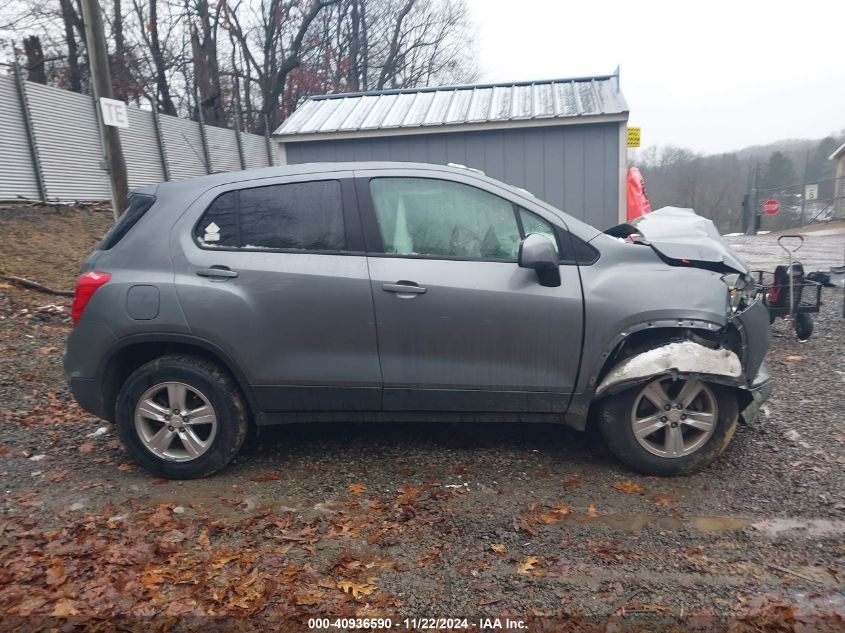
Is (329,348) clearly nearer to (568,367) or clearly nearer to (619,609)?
(568,367)

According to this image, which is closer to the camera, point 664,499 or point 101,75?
point 664,499

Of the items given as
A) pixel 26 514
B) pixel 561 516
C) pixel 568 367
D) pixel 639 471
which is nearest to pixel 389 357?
pixel 568 367

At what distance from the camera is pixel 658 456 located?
378cm

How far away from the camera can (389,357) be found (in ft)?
12.5

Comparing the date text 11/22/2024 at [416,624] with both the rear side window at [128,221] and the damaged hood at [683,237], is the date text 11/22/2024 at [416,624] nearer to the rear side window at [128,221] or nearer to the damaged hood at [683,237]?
the damaged hood at [683,237]

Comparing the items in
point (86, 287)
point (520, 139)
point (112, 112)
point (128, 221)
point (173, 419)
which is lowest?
point (173, 419)

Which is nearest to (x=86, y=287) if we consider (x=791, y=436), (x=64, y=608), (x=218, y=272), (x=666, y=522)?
(x=218, y=272)

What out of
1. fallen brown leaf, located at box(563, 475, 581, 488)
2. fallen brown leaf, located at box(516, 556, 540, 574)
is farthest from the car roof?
fallen brown leaf, located at box(516, 556, 540, 574)

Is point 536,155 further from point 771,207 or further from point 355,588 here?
point 771,207

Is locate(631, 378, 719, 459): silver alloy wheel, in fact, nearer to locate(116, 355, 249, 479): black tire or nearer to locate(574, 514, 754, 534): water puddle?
locate(574, 514, 754, 534): water puddle

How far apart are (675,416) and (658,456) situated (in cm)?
25

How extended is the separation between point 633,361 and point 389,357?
1.40 meters

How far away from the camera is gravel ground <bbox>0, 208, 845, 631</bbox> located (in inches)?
106

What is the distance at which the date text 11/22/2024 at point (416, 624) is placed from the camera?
8.36 ft
